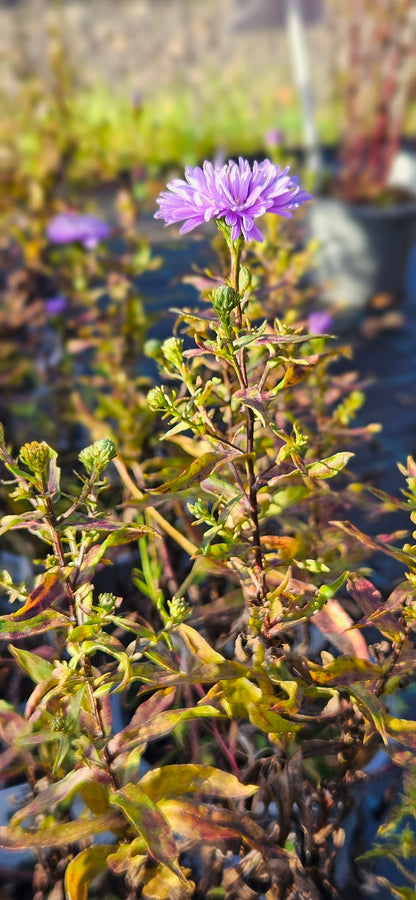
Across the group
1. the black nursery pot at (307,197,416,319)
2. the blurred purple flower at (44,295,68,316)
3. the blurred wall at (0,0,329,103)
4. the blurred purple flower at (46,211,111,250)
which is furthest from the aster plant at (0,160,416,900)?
the blurred wall at (0,0,329,103)

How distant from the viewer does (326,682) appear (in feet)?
2.18

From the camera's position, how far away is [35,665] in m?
0.71

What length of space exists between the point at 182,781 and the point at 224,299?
0.39 metres

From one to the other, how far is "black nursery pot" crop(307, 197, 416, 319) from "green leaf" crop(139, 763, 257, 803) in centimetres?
201

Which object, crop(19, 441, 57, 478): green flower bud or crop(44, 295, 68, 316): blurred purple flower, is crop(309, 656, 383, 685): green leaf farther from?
crop(44, 295, 68, 316): blurred purple flower

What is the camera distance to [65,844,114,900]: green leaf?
623 mm

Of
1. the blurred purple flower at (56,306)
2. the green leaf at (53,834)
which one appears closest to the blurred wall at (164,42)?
the blurred purple flower at (56,306)

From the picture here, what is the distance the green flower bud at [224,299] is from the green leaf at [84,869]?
0.45m

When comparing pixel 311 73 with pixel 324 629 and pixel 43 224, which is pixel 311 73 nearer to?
pixel 43 224

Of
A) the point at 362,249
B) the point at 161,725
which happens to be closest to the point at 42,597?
the point at 161,725

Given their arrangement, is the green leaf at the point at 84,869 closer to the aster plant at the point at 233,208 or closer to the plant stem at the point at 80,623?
the plant stem at the point at 80,623

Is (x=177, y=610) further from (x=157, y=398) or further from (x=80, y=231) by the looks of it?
(x=80, y=231)

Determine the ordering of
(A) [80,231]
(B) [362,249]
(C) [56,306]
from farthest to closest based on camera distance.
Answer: (B) [362,249], (C) [56,306], (A) [80,231]

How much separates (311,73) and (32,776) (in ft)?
21.1
